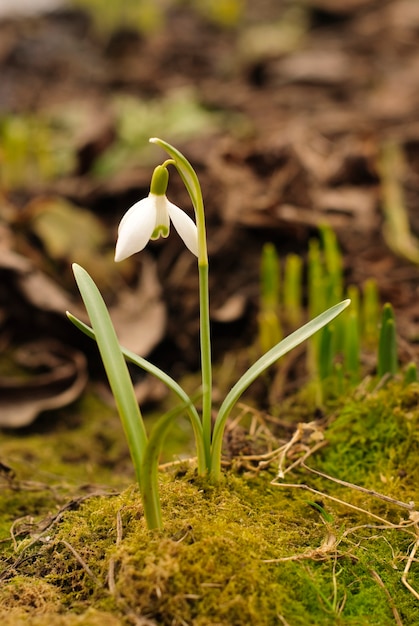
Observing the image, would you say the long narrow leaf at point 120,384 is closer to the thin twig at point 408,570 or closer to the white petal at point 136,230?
the white petal at point 136,230

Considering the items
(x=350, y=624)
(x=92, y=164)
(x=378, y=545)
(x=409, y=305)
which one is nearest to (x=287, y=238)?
(x=409, y=305)

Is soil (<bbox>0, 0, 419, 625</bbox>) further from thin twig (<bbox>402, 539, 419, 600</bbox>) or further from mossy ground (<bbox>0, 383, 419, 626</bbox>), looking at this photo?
thin twig (<bbox>402, 539, 419, 600</bbox>)

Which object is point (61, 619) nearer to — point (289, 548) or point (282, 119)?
point (289, 548)

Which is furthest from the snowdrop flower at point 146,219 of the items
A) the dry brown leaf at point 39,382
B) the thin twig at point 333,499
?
the dry brown leaf at point 39,382

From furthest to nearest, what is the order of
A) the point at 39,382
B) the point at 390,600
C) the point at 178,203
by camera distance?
the point at 178,203, the point at 39,382, the point at 390,600

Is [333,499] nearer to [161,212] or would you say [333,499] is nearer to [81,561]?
[81,561]

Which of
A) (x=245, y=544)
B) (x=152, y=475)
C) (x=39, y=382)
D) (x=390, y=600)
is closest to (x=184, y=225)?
(x=152, y=475)
